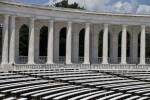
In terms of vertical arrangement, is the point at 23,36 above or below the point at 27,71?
above

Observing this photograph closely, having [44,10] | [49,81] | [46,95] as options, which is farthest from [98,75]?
[46,95]

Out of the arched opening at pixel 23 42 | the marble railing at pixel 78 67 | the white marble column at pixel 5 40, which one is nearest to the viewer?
the marble railing at pixel 78 67

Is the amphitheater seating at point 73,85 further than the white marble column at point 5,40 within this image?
No

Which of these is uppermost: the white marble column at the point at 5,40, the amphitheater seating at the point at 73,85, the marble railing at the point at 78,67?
the white marble column at the point at 5,40

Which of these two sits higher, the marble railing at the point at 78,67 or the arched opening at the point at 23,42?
the arched opening at the point at 23,42

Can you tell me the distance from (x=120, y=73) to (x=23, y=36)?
204 feet

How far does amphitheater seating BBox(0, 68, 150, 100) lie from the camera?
49281 mm

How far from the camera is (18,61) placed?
92.7m

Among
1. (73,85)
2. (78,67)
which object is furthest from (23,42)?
(73,85)

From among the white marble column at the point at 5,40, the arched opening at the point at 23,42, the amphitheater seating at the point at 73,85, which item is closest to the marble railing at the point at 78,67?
the amphitheater seating at the point at 73,85

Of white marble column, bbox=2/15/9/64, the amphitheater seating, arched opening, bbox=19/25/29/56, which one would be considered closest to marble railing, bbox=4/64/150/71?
the amphitheater seating

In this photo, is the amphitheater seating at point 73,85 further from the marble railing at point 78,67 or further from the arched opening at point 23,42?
the arched opening at point 23,42

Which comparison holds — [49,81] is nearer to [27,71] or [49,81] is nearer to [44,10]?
[27,71]

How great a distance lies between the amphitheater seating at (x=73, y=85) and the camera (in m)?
49.3
